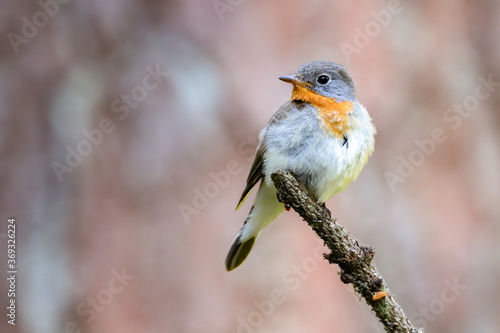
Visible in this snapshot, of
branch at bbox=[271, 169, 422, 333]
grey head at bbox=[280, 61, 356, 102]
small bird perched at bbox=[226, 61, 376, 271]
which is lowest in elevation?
branch at bbox=[271, 169, 422, 333]

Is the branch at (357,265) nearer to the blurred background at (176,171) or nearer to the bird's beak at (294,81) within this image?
the bird's beak at (294,81)

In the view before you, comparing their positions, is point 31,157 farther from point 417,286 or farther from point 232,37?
point 417,286

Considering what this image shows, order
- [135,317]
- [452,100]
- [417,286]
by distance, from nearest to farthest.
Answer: [135,317] → [417,286] → [452,100]

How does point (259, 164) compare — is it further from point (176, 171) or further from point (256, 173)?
point (176, 171)

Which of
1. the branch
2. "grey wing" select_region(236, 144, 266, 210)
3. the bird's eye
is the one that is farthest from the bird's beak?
the branch

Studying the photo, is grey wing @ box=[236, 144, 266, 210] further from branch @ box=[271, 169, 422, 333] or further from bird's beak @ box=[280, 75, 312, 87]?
branch @ box=[271, 169, 422, 333]

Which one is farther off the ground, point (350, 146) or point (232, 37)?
point (232, 37)

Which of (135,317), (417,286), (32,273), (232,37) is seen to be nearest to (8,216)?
(32,273)
